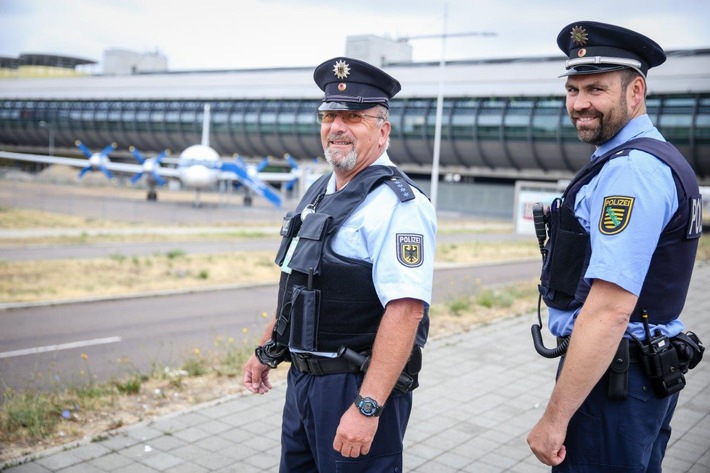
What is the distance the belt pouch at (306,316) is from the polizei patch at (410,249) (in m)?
0.40

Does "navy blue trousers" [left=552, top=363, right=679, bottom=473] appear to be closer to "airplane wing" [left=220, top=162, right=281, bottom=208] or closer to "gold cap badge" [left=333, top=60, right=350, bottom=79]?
"gold cap badge" [left=333, top=60, right=350, bottom=79]

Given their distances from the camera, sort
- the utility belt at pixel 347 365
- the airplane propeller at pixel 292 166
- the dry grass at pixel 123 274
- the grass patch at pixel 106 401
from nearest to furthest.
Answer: the utility belt at pixel 347 365
the grass patch at pixel 106 401
the dry grass at pixel 123 274
the airplane propeller at pixel 292 166

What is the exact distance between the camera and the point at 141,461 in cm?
497

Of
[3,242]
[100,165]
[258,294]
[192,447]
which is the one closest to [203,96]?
[100,165]

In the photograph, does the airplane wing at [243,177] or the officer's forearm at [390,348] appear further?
the airplane wing at [243,177]

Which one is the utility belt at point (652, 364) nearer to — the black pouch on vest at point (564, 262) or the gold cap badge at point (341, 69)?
the black pouch on vest at point (564, 262)

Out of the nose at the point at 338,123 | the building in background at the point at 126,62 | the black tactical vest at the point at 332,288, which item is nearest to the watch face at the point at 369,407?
the black tactical vest at the point at 332,288

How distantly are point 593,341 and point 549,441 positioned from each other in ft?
1.34

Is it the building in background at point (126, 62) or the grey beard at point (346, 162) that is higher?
the building in background at point (126, 62)

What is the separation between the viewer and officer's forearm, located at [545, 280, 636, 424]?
252 cm

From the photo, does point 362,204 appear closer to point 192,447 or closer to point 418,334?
point 418,334

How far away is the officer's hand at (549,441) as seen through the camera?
2600mm

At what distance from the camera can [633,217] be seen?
2.53m

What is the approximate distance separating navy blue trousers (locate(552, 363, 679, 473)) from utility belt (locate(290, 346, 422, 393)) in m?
0.74
